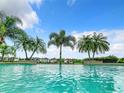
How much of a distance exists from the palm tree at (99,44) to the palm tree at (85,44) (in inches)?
32.0

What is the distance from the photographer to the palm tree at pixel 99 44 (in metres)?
39.6

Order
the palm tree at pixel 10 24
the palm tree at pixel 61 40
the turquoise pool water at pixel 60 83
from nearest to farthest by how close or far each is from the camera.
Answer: the turquoise pool water at pixel 60 83 < the palm tree at pixel 10 24 < the palm tree at pixel 61 40

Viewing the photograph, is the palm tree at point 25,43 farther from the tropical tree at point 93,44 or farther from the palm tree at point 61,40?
the tropical tree at point 93,44

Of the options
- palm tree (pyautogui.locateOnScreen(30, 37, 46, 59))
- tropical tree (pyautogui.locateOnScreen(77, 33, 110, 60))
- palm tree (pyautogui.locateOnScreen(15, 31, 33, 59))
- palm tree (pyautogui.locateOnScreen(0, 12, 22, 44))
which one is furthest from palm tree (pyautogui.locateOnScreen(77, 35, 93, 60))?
palm tree (pyautogui.locateOnScreen(0, 12, 22, 44))

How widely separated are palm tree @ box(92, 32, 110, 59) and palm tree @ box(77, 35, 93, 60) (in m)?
0.81

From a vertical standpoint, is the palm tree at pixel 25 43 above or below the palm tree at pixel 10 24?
below

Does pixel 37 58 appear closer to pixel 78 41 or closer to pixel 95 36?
pixel 78 41

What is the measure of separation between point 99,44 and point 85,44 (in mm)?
2780

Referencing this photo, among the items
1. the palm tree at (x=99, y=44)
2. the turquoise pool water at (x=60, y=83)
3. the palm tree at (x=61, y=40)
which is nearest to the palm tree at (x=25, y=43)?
the palm tree at (x=61, y=40)

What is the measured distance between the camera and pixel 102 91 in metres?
7.43

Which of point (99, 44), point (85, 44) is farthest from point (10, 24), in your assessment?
point (99, 44)

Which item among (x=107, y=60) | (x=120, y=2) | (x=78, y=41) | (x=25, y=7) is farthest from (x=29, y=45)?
(x=120, y=2)

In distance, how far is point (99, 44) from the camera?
1561 inches

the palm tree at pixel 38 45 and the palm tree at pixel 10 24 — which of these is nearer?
the palm tree at pixel 10 24
